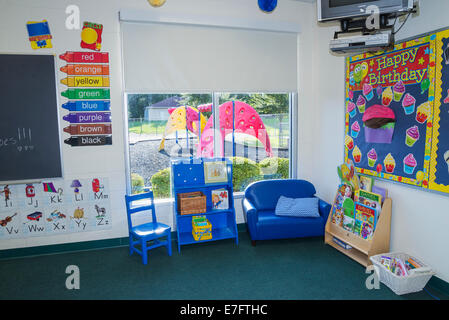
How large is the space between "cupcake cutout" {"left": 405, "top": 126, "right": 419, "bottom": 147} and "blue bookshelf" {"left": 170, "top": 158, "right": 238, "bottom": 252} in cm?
205

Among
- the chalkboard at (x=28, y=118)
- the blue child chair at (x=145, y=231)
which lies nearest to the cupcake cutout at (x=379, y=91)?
the blue child chair at (x=145, y=231)

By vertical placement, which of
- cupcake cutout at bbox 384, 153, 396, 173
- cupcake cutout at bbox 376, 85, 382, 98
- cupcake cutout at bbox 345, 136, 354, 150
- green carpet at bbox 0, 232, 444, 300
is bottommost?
green carpet at bbox 0, 232, 444, 300

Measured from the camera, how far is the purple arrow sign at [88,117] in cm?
392

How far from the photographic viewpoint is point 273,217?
13.5ft

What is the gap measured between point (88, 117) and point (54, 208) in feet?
3.93

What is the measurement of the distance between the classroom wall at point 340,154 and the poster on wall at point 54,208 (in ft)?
9.55

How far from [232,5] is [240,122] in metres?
1.56

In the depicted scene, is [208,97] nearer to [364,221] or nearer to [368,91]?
[368,91]

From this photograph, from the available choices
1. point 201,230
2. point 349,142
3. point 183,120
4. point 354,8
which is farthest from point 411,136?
point 183,120

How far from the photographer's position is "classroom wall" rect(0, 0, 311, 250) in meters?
3.67

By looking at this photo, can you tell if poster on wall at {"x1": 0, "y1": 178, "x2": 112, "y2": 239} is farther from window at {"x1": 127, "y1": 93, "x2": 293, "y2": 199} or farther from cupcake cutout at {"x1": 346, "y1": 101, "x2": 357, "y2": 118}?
cupcake cutout at {"x1": 346, "y1": 101, "x2": 357, "y2": 118}

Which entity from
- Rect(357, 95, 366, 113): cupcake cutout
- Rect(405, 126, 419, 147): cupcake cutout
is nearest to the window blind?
Rect(357, 95, 366, 113): cupcake cutout

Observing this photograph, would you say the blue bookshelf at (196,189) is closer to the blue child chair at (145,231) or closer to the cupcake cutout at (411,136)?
the blue child chair at (145,231)
